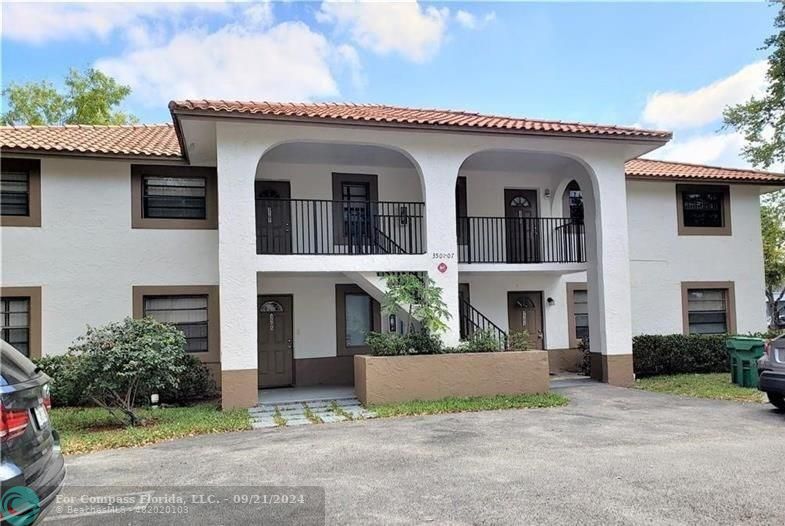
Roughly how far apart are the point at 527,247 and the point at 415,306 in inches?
198

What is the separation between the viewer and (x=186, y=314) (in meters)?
12.6

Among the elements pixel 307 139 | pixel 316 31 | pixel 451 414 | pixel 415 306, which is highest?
pixel 316 31

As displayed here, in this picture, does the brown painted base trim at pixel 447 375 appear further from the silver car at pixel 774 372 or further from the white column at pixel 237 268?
the silver car at pixel 774 372

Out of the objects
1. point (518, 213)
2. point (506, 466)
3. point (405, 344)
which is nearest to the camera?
point (506, 466)

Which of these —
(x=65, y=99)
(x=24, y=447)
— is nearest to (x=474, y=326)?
(x=24, y=447)

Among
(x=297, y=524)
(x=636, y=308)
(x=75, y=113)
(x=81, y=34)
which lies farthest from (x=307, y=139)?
(x=75, y=113)

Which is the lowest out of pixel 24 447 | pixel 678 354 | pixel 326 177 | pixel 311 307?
pixel 678 354

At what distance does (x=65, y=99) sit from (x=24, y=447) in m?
27.5

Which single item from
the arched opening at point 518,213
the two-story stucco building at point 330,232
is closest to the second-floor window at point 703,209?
the two-story stucco building at point 330,232

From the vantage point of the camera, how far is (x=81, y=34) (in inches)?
498

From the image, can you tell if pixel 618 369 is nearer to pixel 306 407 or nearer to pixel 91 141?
pixel 306 407

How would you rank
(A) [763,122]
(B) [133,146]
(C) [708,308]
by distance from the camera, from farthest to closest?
(A) [763,122], (C) [708,308], (B) [133,146]

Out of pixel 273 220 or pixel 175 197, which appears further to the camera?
pixel 273 220

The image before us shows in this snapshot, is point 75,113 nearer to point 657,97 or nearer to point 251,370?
point 251,370
